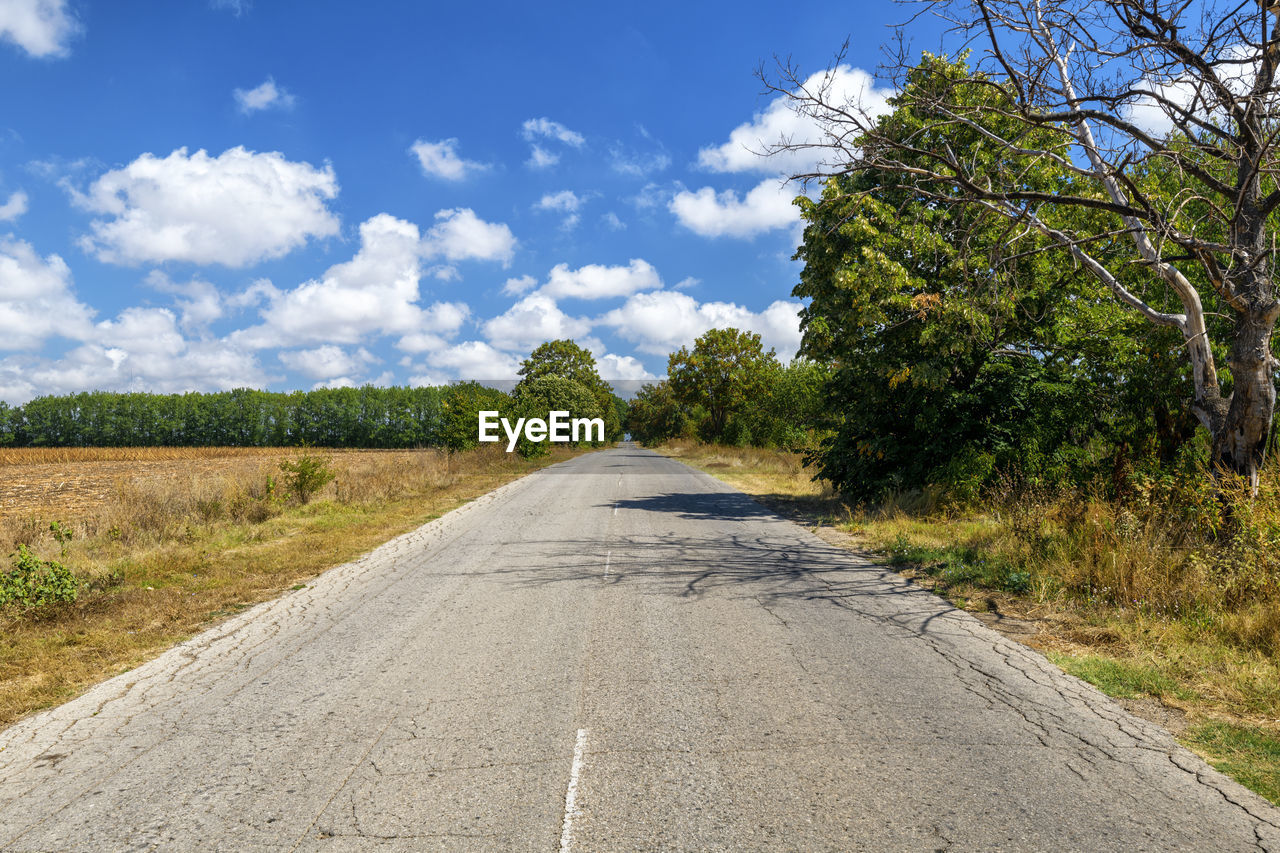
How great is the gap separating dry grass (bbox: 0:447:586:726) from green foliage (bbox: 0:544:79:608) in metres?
0.17

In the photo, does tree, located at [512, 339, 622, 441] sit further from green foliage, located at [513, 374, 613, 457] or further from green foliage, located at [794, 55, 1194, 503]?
green foliage, located at [794, 55, 1194, 503]

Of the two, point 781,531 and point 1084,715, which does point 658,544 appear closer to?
point 781,531

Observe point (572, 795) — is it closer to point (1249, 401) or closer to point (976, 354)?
point (1249, 401)

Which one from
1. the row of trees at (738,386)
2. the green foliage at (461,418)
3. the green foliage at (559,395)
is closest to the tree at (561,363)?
the green foliage at (559,395)

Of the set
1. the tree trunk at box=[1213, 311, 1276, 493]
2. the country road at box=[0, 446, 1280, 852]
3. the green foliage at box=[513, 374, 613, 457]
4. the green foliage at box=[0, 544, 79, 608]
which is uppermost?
the green foliage at box=[513, 374, 613, 457]

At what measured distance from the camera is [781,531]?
1298 centimetres

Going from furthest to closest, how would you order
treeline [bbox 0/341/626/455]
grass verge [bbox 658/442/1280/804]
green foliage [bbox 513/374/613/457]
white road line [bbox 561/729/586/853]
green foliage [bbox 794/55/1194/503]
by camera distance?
treeline [bbox 0/341/626/455] < green foliage [bbox 513/374/613/457] < green foliage [bbox 794/55/1194/503] < grass verge [bbox 658/442/1280/804] < white road line [bbox 561/729/586/853]

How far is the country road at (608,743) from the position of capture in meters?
3.15

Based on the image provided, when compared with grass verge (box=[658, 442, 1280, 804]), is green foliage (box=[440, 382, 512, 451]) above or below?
above

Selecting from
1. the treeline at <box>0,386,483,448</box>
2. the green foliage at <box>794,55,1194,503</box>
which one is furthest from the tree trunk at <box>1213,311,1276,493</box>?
the treeline at <box>0,386,483,448</box>

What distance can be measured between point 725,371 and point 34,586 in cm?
4473

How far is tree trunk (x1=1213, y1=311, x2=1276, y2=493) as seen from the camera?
7.61 meters

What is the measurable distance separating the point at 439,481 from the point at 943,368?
17.1m

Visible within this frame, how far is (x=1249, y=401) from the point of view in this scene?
775 cm
